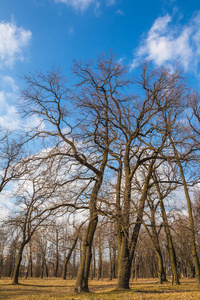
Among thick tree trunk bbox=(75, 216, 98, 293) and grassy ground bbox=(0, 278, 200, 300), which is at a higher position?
thick tree trunk bbox=(75, 216, 98, 293)

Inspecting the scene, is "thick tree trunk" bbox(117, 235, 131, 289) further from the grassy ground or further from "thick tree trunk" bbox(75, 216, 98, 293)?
"thick tree trunk" bbox(75, 216, 98, 293)

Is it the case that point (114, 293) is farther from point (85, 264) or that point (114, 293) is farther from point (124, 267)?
point (85, 264)

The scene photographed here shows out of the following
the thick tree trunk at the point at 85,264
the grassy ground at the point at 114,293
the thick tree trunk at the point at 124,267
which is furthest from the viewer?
the thick tree trunk at the point at 124,267

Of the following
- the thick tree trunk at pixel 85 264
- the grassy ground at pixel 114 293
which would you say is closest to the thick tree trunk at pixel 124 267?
the grassy ground at pixel 114 293

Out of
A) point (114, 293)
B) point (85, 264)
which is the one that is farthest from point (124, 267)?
point (85, 264)

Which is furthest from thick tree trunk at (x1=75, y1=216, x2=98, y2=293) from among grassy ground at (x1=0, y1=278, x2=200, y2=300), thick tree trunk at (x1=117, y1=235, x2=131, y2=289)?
thick tree trunk at (x1=117, y1=235, x2=131, y2=289)

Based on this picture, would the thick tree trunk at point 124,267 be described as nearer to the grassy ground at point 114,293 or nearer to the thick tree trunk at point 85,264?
the grassy ground at point 114,293

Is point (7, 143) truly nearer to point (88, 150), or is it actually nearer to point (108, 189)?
point (88, 150)

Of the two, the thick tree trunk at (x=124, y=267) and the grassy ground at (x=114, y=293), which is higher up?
the thick tree trunk at (x=124, y=267)

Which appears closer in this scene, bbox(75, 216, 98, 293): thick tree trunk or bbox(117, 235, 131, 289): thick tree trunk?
bbox(75, 216, 98, 293): thick tree trunk

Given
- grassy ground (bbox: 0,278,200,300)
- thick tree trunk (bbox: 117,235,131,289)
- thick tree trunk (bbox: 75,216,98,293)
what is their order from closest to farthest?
grassy ground (bbox: 0,278,200,300), thick tree trunk (bbox: 75,216,98,293), thick tree trunk (bbox: 117,235,131,289)

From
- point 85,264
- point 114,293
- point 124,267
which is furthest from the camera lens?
point 124,267

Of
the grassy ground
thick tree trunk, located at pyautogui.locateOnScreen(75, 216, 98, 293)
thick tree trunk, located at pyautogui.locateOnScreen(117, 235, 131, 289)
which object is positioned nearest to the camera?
the grassy ground

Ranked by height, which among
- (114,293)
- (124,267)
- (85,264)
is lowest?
(114,293)
